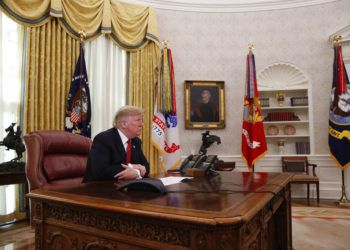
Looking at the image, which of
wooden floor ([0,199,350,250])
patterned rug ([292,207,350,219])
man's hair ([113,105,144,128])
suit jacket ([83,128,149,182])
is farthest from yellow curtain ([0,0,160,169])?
patterned rug ([292,207,350,219])

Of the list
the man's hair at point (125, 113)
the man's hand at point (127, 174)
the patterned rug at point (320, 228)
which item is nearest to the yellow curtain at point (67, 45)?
the man's hair at point (125, 113)

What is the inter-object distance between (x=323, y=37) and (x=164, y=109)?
3631mm

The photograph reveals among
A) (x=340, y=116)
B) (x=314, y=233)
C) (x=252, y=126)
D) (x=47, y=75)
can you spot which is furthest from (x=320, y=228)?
(x=47, y=75)

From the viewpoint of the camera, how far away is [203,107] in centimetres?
600

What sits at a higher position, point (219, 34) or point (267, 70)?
point (219, 34)

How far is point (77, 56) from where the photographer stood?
4738 mm

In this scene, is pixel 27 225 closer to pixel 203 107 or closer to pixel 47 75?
pixel 47 75

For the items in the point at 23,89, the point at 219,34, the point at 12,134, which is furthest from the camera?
the point at 219,34

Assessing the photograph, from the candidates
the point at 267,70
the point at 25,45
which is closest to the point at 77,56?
the point at 25,45

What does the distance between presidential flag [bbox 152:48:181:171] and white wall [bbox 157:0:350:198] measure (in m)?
0.50

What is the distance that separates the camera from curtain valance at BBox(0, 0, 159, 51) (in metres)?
4.05

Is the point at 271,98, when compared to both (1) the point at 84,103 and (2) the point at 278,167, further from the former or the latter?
(1) the point at 84,103

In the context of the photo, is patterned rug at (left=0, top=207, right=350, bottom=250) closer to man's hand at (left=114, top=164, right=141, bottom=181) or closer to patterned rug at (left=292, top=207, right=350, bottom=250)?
patterned rug at (left=292, top=207, right=350, bottom=250)

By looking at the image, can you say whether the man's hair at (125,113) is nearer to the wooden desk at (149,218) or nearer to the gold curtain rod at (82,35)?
the wooden desk at (149,218)
